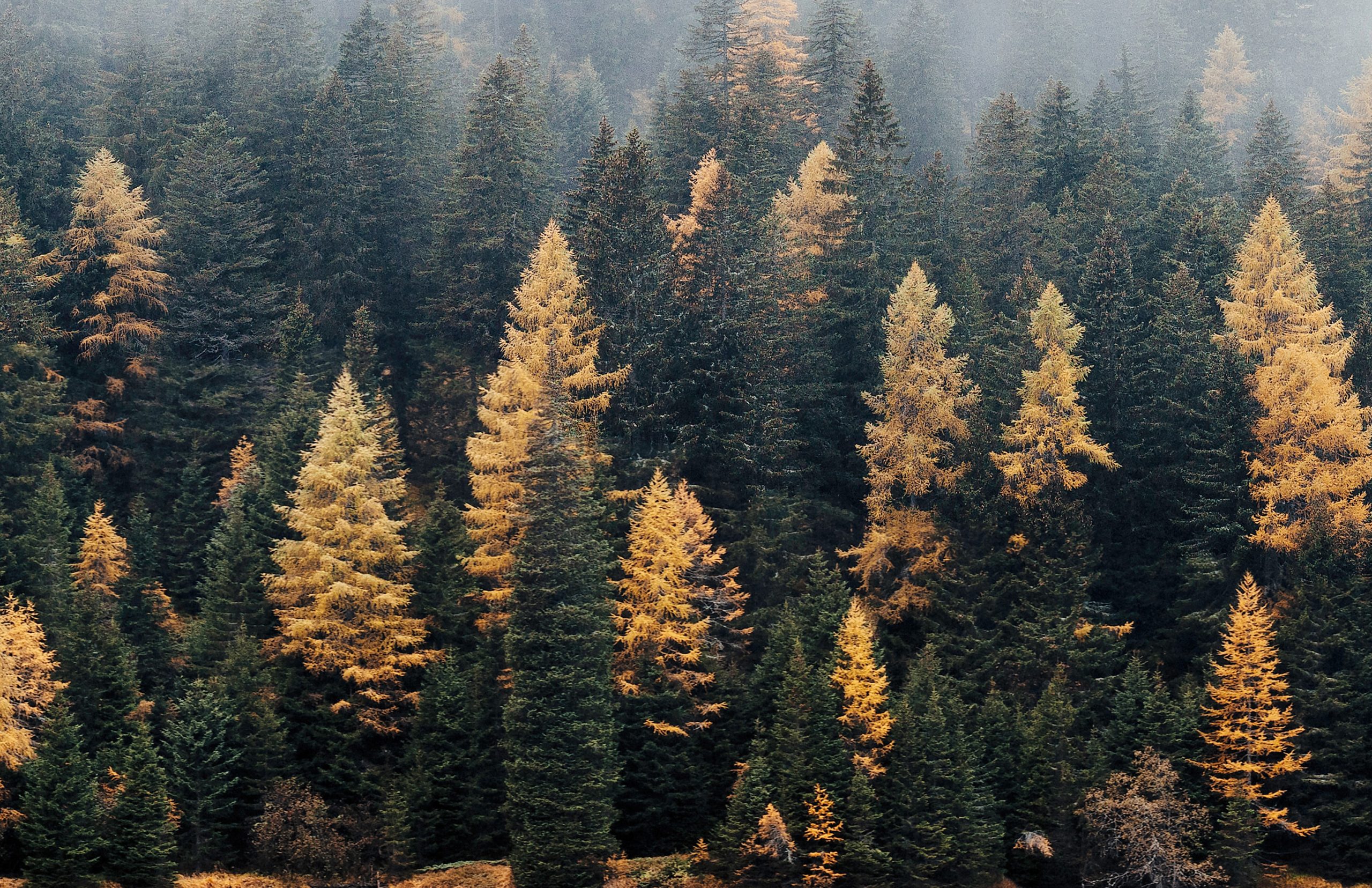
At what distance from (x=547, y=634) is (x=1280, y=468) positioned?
27.0 metres

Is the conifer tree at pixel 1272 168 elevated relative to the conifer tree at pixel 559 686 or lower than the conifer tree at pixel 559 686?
elevated

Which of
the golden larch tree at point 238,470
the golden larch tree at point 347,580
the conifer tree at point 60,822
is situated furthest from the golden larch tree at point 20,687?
the golden larch tree at point 238,470

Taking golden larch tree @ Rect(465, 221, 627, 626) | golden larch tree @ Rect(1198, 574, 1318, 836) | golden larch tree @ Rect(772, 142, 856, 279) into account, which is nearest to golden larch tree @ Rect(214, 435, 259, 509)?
golden larch tree @ Rect(465, 221, 627, 626)

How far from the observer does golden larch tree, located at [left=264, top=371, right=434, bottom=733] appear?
4791 centimetres

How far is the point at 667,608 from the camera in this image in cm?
4822

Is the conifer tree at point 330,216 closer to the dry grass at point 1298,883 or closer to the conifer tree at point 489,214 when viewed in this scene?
the conifer tree at point 489,214

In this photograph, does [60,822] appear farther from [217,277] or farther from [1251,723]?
[1251,723]

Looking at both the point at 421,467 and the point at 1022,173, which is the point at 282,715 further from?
the point at 1022,173

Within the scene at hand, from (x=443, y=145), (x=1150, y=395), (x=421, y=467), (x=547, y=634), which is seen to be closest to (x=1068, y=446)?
(x=1150, y=395)

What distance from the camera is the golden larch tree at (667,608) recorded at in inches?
1900

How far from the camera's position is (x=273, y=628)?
4981cm

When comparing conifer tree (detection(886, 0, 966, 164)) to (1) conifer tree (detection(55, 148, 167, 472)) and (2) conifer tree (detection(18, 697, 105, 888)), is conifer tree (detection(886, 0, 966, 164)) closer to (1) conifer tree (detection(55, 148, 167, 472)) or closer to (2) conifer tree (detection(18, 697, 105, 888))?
(1) conifer tree (detection(55, 148, 167, 472))

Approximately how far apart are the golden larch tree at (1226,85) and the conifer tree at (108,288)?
→ 257ft

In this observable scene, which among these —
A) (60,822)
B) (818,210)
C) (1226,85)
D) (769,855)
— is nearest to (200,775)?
(60,822)
